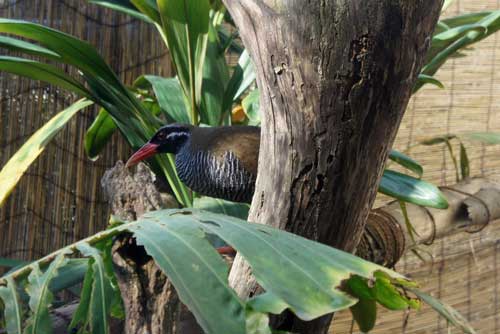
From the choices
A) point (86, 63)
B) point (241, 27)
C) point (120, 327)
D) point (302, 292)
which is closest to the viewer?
point (302, 292)

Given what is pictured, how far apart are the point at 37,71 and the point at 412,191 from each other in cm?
98

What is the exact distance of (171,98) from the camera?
2.13 m

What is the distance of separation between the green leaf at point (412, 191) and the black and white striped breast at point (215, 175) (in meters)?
0.34

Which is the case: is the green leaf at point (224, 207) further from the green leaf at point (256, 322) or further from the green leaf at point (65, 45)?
the green leaf at point (256, 322)

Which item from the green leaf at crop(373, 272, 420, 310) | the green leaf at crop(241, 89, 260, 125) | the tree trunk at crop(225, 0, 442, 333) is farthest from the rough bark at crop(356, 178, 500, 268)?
the green leaf at crop(373, 272, 420, 310)

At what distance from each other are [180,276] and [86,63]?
4.67 feet

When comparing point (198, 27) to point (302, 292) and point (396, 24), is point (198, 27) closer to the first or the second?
point (396, 24)

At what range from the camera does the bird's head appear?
1.97m

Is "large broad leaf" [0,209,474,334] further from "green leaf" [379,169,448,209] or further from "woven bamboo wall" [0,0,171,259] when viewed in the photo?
"woven bamboo wall" [0,0,171,259]

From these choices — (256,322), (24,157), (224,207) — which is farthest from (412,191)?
(256,322)

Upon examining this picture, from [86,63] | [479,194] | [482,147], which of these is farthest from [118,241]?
[482,147]

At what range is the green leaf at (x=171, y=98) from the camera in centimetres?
211

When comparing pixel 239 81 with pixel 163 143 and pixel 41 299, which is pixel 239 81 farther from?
pixel 41 299

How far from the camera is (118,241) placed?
76cm
